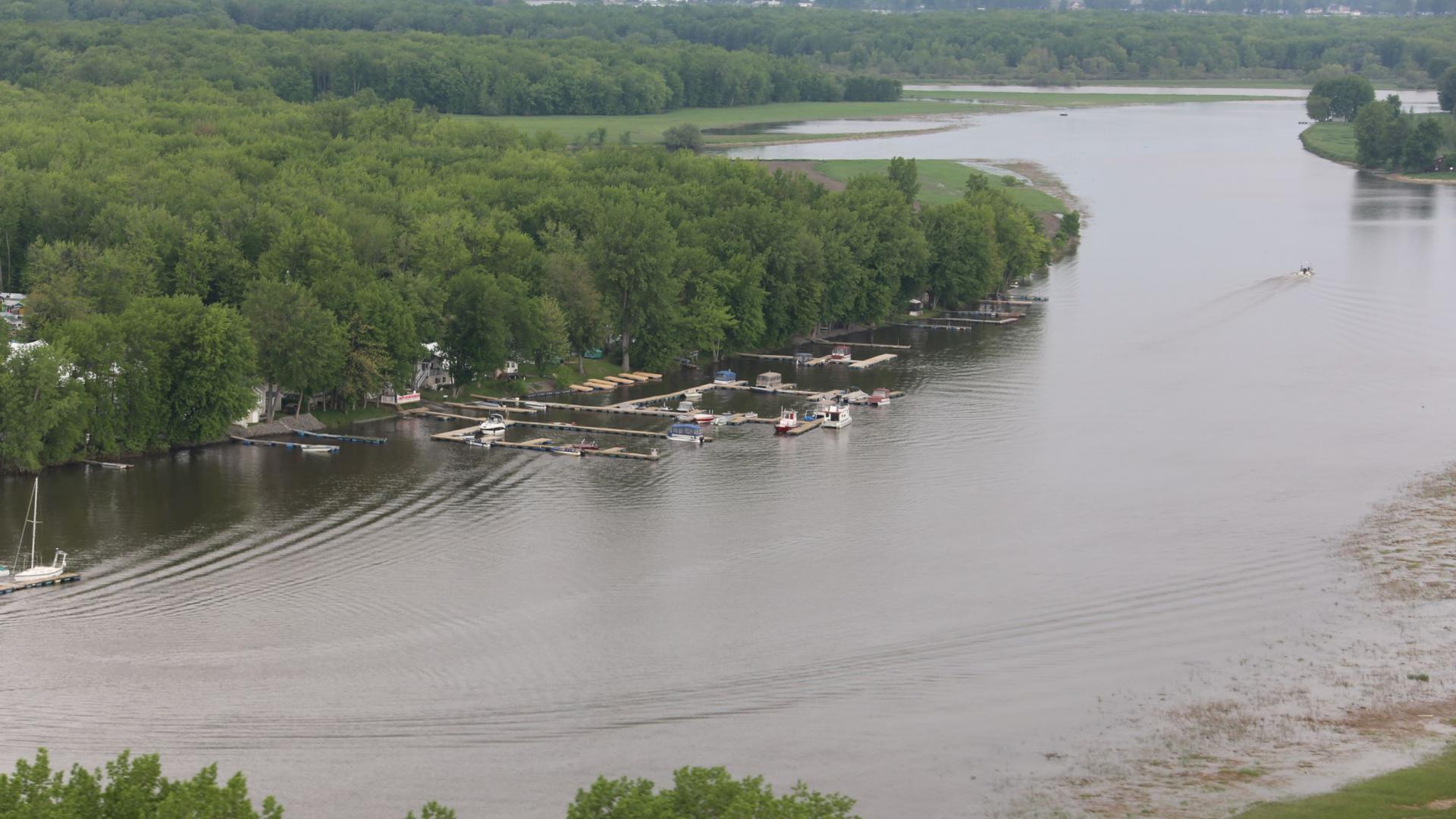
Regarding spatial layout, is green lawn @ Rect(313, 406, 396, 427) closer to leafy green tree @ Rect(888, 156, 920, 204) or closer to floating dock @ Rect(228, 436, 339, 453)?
floating dock @ Rect(228, 436, 339, 453)

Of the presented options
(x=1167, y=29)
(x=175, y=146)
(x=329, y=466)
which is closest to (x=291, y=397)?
(x=329, y=466)

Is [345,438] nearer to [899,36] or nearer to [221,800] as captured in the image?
[221,800]

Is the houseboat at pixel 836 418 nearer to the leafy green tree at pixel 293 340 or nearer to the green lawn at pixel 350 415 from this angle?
the green lawn at pixel 350 415

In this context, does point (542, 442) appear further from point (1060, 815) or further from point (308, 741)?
point (1060, 815)

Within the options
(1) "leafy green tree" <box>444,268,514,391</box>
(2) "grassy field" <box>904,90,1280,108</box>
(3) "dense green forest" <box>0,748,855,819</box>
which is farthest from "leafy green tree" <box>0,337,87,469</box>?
(2) "grassy field" <box>904,90,1280,108</box>

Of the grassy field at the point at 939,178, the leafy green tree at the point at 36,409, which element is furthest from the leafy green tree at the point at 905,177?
the leafy green tree at the point at 36,409

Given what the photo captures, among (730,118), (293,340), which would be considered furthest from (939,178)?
(293,340)
